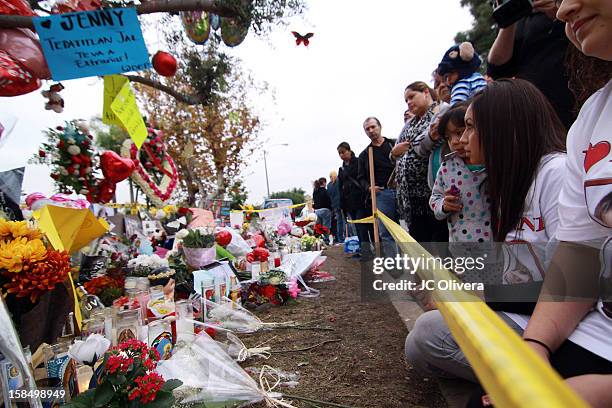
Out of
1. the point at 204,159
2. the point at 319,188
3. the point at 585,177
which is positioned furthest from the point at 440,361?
the point at 204,159

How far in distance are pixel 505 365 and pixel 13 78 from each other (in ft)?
8.71

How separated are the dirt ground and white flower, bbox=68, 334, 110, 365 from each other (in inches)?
35.9

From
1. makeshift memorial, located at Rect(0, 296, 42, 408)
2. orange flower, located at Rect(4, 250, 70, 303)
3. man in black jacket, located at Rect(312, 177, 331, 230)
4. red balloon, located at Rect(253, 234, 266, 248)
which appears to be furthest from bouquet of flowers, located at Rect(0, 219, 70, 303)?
man in black jacket, located at Rect(312, 177, 331, 230)

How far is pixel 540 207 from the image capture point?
4.16 ft

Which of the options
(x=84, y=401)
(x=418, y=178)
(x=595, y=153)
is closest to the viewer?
(x=595, y=153)

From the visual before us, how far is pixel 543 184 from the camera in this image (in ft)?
4.17

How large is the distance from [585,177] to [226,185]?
17.2 meters

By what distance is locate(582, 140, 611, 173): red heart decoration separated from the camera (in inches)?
33.1

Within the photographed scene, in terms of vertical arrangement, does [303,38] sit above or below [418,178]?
above

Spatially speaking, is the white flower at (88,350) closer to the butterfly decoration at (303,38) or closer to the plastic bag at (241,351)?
the plastic bag at (241,351)

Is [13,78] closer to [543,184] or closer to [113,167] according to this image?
[113,167]

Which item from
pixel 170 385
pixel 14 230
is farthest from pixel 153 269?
pixel 170 385

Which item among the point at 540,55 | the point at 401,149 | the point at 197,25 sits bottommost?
the point at 401,149

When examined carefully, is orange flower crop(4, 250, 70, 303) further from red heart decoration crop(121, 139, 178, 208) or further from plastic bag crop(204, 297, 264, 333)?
red heart decoration crop(121, 139, 178, 208)
